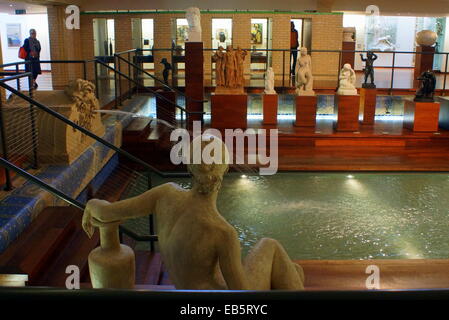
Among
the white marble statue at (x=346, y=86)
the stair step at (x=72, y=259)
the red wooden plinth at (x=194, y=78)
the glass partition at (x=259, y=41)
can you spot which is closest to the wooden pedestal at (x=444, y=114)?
the white marble statue at (x=346, y=86)

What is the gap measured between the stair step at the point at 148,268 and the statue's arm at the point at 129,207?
4.59ft

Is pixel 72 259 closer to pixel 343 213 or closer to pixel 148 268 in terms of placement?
pixel 148 268

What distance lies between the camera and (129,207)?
76.5 inches

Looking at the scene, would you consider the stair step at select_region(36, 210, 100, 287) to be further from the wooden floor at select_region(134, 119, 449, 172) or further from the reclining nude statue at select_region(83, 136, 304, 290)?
the wooden floor at select_region(134, 119, 449, 172)

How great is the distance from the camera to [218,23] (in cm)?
1455

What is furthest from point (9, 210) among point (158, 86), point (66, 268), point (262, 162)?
point (158, 86)

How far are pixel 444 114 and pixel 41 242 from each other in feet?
25.4

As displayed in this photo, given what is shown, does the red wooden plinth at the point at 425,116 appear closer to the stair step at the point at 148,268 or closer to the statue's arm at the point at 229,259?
the stair step at the point at 148,268

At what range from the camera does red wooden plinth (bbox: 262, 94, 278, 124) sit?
8812mm

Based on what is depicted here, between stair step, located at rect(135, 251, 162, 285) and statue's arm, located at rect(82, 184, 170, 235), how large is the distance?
1.40 m

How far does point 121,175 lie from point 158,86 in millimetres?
6114

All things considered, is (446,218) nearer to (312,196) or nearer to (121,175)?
(312,196)

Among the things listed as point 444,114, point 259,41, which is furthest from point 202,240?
point 259,41

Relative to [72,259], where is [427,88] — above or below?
above
